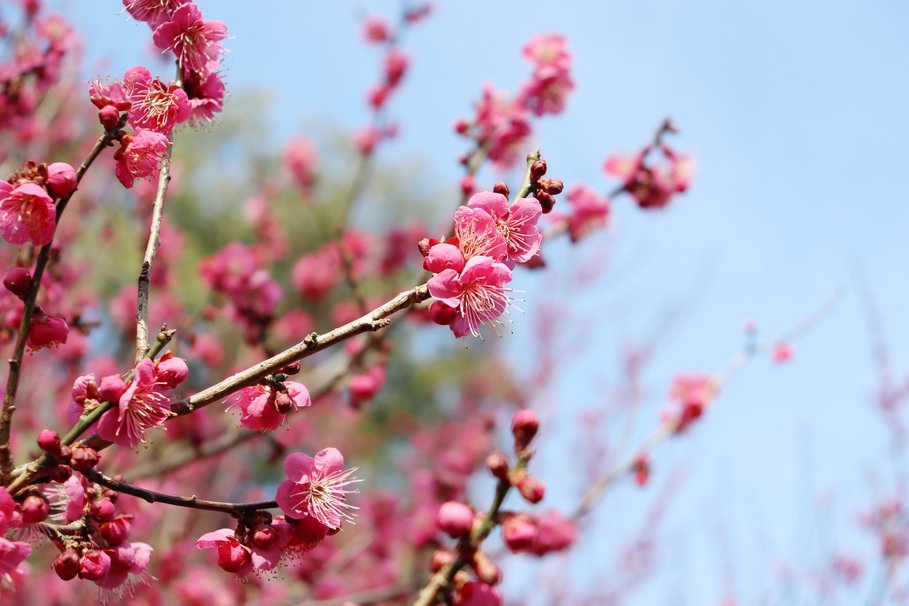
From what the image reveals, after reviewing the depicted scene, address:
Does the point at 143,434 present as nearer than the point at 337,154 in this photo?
Yes

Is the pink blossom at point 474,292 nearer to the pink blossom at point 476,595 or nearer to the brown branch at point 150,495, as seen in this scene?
the brown branch at point 150,495

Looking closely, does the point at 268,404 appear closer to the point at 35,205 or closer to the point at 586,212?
the point at 35,205

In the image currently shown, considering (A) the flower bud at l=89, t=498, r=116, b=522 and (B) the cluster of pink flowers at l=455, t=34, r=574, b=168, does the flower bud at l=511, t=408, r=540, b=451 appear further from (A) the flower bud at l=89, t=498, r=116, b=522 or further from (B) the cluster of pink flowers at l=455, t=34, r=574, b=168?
(B) the cluster of pink flowers at l=455, t=34, r=574, b=168

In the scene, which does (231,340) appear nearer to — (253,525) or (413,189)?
(413,189)

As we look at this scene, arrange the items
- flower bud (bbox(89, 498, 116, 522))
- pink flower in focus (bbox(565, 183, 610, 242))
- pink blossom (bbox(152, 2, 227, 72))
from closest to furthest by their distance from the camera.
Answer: flower bud (bbox(89, 498, 116, 522)), pink blossom (bbox(152, 2, 227, 72)), pink flower in focus (bbox(565, 183, 610, 242))

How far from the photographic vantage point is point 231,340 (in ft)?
30.8

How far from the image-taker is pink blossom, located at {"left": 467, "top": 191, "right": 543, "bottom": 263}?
129cm

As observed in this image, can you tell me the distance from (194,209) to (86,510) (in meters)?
13.6

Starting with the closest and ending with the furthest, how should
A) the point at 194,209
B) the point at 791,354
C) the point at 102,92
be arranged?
the point at 102,92
the point at 791,354
the point at 194,209

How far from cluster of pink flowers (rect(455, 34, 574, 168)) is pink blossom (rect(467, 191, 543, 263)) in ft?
5.02

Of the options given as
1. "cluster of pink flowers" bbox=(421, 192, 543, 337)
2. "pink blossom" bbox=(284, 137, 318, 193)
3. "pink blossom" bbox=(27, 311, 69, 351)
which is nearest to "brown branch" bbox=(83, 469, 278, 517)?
"pink blossom" bbox=(27, 311, 69, 351)

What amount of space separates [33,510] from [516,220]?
0.85m

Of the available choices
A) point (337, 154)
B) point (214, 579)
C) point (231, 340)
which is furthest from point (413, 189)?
point (214, 579)

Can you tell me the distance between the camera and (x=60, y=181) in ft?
4.17
